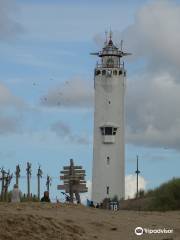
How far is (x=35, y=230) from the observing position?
1855cm

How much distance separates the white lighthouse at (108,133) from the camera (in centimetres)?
5941

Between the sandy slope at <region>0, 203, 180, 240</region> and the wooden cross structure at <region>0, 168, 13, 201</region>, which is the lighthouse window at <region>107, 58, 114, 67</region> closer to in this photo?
the wooden cross structure at <region>0, 168, 13, 201</region>

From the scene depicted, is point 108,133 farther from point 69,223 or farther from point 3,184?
point 69,223

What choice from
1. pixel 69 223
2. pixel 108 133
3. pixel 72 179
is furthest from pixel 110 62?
pixel 69 223

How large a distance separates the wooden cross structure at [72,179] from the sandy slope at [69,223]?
261 inches

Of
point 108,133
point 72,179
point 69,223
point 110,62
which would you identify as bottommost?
point 69,223

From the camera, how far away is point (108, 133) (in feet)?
199

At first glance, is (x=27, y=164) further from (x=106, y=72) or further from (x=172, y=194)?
(x=172, y=194)

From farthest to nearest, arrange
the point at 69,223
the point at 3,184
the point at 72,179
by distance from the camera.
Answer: the point at 3,184, the point at 72,179, the point at 69,223

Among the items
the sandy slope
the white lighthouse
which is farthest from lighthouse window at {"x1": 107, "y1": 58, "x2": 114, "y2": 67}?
the sandy slope

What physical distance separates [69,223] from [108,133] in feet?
132

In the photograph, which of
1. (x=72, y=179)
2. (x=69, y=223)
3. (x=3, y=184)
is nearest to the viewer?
(x=69, y=223)

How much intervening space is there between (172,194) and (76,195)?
1252 cm

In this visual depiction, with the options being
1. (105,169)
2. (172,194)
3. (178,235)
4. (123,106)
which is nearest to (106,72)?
(123,106)
